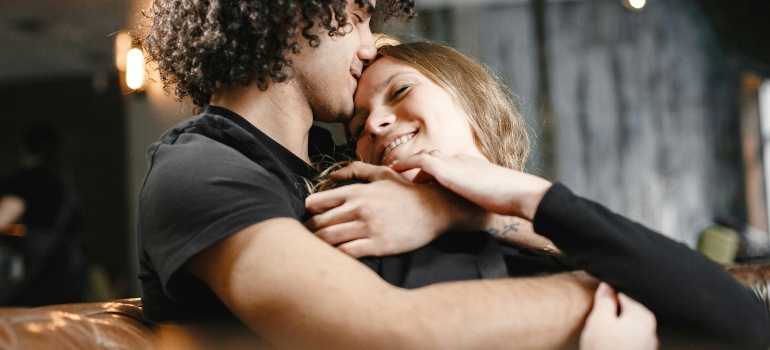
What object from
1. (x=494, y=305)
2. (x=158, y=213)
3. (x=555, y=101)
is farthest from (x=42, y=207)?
(x=555, y=101)

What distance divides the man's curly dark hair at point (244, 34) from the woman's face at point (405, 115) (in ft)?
0.60

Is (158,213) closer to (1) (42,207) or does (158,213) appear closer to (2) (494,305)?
(2) (494,305)

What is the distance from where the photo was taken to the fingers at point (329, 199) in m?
1.08

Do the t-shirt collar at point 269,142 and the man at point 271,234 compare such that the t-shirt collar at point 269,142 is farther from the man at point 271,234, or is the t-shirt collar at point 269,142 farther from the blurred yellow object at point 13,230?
the blurred yellow object at point 13,230

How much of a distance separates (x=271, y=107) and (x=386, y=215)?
395 mm

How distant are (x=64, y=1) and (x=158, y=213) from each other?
6.25 meters

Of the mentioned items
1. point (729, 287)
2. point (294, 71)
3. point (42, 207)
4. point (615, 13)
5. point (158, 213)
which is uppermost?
point (615, 13)

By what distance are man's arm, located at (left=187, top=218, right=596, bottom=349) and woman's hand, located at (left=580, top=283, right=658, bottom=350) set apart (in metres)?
0.05

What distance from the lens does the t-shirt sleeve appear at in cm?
89

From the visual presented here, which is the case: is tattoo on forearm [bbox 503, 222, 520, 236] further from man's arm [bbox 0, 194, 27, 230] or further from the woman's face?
man's arm [bbox 0, 194, 27, 230]

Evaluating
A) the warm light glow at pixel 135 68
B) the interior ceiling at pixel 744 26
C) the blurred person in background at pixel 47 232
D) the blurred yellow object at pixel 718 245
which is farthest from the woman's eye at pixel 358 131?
the interior ceiling at pixel 744 26

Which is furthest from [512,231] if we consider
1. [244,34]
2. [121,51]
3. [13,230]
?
[13,230]

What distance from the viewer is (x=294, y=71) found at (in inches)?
51.8

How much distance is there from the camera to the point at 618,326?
3.04 ft
